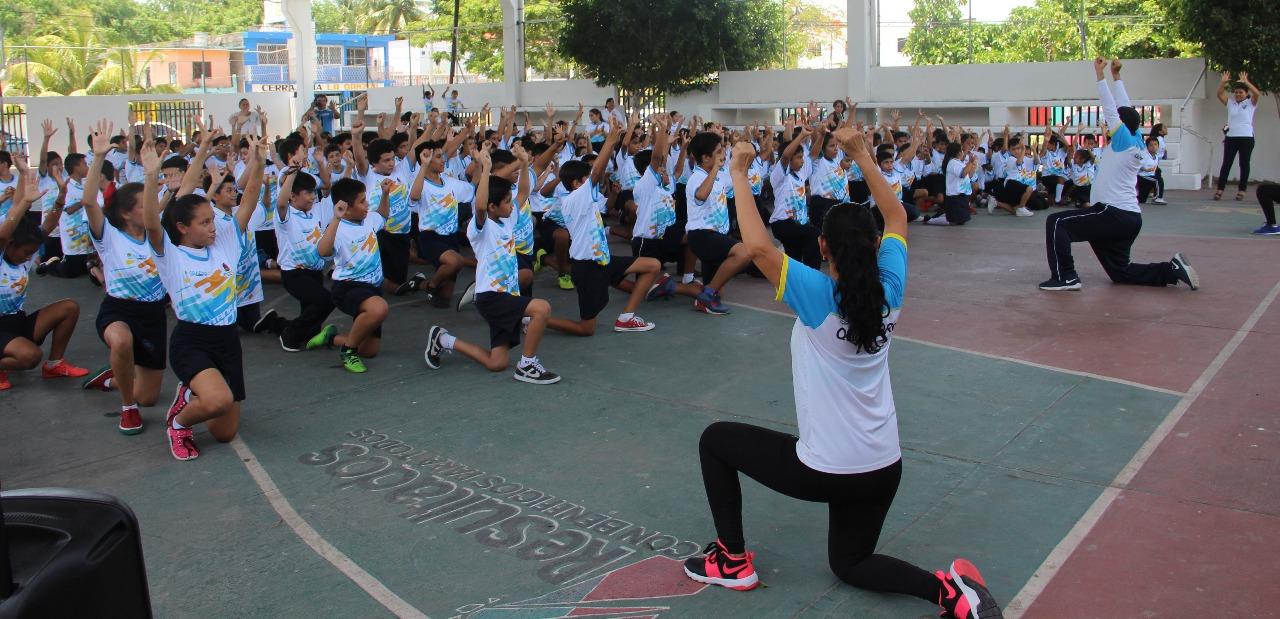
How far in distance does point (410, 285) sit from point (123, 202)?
391 cm

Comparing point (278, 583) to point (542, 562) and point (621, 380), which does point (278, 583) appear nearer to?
point (542, 562)

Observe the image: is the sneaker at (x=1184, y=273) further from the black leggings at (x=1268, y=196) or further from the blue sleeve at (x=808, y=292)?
the blue sleeve at (x=808, y=292)

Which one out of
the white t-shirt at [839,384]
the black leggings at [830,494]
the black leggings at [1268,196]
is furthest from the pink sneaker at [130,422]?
the black leggings at [1268,196]

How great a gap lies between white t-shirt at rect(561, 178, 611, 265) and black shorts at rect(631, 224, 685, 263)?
4.98ft

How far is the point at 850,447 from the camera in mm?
3699

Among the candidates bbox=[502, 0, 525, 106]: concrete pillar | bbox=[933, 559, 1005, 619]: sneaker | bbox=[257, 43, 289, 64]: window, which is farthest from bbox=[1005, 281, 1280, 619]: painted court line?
bbox=[257, 43, 289, 64]: window

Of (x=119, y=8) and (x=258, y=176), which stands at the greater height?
(x=119, y=8)

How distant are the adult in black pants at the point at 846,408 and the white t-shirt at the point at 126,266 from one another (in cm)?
438

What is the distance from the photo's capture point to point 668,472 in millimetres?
5492

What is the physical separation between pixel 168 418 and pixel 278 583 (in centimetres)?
215

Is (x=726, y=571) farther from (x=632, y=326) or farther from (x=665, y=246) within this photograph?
(x=665, y=246)

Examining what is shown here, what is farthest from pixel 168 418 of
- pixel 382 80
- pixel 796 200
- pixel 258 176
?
Answer: pixel 382 80

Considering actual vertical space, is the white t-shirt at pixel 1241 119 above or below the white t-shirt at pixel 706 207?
above

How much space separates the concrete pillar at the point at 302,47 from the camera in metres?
31.5
